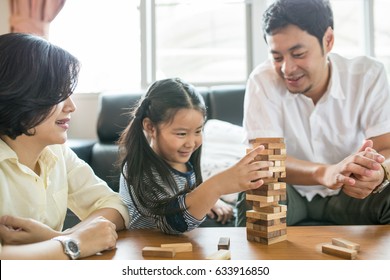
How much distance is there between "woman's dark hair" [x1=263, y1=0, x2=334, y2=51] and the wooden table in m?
0.62

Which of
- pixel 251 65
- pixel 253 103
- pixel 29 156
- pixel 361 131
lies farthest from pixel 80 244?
pixel 251 65

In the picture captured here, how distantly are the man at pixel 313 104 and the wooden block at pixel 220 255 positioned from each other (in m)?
0.52

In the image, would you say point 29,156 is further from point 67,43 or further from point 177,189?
point 67,43

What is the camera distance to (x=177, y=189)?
1005 millimetres

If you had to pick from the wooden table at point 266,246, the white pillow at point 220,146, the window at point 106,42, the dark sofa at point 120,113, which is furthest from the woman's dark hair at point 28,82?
the window at point 106,42

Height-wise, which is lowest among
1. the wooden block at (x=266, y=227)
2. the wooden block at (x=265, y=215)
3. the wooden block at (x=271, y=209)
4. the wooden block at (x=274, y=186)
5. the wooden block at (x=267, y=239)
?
the wooden block at (x=267, y=239)

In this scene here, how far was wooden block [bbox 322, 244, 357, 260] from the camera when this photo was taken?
2.43 feet

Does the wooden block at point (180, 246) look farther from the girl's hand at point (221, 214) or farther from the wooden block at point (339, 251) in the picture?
the girl's hand at point (221, 214)

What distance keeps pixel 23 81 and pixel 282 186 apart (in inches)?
21.9

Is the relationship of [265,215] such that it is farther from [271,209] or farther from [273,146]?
[273,146]

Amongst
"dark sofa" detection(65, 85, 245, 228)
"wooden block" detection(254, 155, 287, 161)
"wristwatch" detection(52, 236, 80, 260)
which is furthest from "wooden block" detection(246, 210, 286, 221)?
"dark sofa" detection(65, 85, 245, 228)

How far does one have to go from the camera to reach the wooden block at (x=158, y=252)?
2.52ft

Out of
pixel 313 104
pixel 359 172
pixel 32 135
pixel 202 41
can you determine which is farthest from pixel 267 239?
pixel 202 41

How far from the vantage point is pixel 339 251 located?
0.76 meters
